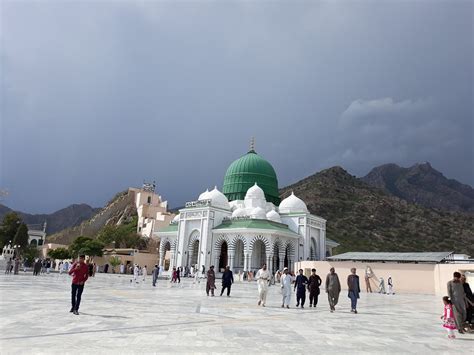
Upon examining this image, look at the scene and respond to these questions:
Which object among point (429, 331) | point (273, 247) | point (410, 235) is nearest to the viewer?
point (429, 331)

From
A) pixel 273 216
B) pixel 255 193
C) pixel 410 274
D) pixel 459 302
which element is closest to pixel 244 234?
pixel 273 216

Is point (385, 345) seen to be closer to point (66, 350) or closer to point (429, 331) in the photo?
point (429, 331)

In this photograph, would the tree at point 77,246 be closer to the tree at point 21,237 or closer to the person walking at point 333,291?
the tree at point 21,237

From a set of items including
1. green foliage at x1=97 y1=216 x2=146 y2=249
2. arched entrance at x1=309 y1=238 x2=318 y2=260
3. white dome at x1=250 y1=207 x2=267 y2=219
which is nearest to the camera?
white dome at x1=250 y1=207 x2=267 y2=219

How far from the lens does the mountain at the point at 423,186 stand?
167375 millimetres

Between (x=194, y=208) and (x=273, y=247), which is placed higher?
(x=194, y=208)

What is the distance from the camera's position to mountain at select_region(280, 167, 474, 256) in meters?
75.1

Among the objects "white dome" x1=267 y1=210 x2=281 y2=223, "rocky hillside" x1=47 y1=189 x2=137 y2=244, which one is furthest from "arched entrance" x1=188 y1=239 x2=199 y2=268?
"rocky hillside" x1=47 y1=189 x2=137 y2=244

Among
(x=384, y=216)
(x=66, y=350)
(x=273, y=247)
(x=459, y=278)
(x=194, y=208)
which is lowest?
(x=66, y=350)

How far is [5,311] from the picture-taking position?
371 inches

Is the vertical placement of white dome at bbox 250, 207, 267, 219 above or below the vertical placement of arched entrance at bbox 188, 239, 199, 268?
above

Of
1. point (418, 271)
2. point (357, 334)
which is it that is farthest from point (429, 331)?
point (418, 271)

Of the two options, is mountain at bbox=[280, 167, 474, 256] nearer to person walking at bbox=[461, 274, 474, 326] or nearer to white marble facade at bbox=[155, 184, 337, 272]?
white marble facade at bbox=[155, 184, 337, 272]

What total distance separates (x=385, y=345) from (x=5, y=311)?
28.2 feet
